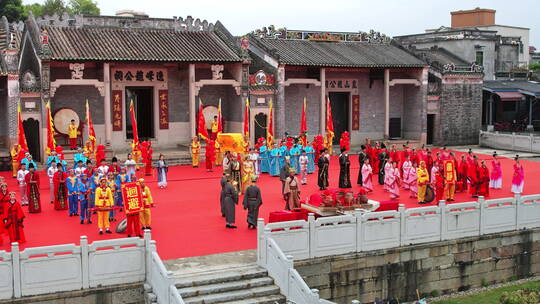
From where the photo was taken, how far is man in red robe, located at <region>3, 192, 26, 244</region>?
13.7 metres

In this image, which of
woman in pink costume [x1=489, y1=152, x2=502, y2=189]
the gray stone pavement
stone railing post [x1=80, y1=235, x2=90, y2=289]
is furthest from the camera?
woman in pink costume [x1=489, y1=152, x2=502, y2=189]

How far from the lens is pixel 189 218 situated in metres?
16.5

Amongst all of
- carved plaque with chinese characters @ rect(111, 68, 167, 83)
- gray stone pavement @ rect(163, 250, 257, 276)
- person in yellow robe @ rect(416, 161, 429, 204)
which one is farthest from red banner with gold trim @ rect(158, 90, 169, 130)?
gray stone pavement @ rect(163, 250, 257, 276)

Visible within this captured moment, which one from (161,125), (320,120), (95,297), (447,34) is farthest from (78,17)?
(447,34)

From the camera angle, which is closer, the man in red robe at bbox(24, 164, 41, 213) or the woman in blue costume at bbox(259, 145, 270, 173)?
the man in red robe at bbox(24, 164, 41, 213)

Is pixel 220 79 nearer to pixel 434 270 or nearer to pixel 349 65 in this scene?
pixel 349 65

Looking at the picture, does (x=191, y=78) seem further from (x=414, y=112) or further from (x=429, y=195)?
(x=429, y=195)

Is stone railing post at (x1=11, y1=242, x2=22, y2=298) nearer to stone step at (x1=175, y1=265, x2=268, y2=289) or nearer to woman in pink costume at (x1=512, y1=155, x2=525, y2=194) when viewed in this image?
stone step at (x1=175, y1=265, x2=268, y2=289)

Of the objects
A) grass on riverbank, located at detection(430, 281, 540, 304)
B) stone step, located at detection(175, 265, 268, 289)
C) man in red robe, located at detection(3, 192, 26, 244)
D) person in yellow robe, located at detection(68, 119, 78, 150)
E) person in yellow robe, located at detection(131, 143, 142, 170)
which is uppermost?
person in yellow robe, located at detection(68, 119, 78, 150)

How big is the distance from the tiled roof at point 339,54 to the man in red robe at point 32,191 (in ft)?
47.6

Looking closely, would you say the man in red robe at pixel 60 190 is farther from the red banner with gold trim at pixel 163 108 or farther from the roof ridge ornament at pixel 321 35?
the roof ridge ornament at pixel 321 35

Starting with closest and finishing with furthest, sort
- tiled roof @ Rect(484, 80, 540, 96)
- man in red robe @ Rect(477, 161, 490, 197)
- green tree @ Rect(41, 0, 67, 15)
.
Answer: man in red robe @ Rect(477, 161, 490, 197) < tiled roof @ Rect(484, 80, 540, 96) < green tree @ Rect(41, 0, 67, 15)

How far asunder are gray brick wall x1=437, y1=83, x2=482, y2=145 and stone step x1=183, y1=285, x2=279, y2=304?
929 inches

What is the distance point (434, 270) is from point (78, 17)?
19.8 m
